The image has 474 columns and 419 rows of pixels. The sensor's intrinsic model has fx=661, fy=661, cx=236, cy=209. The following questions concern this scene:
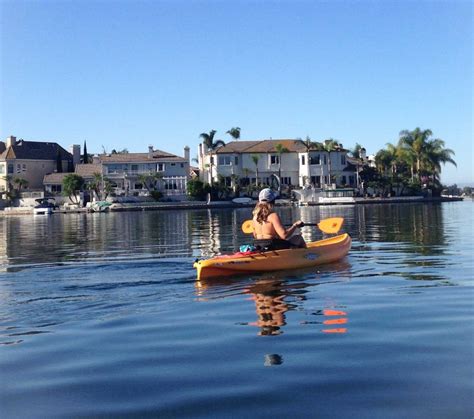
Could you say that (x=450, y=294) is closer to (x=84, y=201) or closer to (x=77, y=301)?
(x=77, y=301)

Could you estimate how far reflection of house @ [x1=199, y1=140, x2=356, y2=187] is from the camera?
99.2 metres

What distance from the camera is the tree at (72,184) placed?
98.0 m

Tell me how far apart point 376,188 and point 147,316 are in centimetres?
9157

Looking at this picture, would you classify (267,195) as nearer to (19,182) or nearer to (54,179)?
(19,182)

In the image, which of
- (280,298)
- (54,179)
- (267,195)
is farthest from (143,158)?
(280,298)

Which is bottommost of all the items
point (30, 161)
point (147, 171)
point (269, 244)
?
point (269, 244)

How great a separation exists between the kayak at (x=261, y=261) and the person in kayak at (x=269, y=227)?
23 centimetres

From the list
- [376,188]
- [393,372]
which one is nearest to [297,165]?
[376,188]

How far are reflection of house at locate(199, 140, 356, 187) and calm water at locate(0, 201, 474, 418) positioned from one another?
82.5m

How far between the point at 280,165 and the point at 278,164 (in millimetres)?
383

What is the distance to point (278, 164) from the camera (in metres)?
100

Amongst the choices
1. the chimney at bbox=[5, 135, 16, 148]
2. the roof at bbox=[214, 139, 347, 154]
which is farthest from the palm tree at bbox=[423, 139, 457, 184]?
the chimney at bbox=[5, 135, 16, 148]

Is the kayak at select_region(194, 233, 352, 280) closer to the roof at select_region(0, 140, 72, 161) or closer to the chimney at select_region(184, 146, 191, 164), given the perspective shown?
the chimney at select_region(184, 146, 191, 164)

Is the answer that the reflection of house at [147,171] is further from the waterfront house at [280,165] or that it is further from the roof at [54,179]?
the roof at [54,179]
